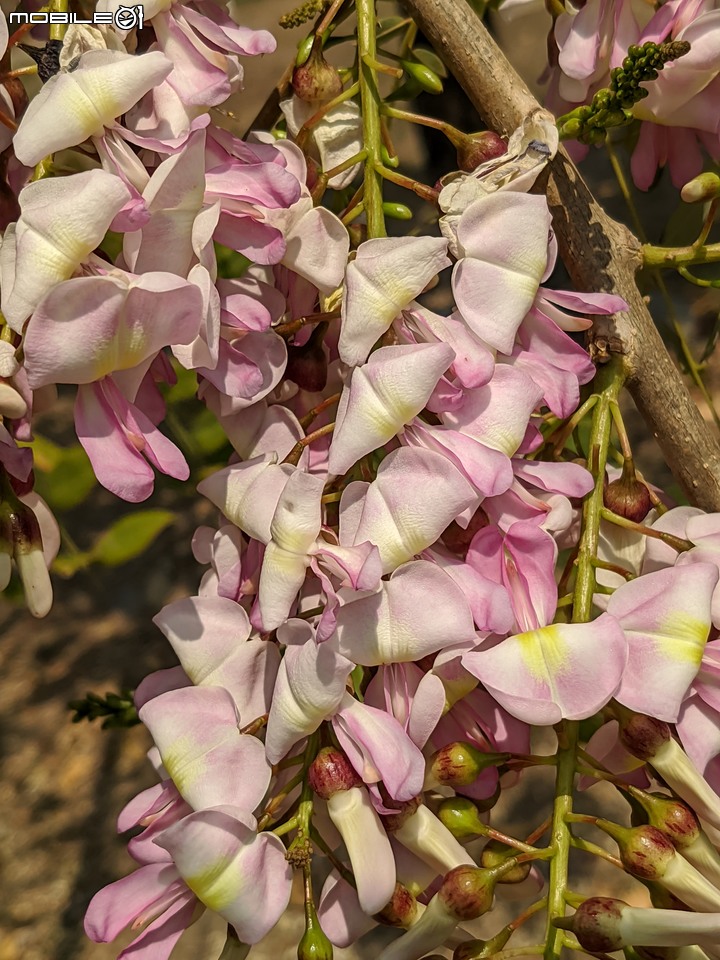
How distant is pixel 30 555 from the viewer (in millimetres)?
444

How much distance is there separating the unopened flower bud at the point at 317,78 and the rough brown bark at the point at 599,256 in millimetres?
53

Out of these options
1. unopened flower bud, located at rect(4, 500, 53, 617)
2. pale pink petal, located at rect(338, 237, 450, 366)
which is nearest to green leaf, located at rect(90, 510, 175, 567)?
unopened flower bud, located at rect(4, 500, 53, 617)

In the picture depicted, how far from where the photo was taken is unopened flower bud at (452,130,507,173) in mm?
444

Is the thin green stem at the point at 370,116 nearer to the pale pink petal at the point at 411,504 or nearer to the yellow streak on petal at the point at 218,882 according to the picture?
the pale pink petal at the point at 411,504

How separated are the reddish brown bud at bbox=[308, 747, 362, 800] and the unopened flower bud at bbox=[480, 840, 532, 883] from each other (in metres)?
0.06

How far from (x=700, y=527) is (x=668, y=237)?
1.21 feet

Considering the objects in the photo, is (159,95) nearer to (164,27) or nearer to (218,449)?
(164,27)

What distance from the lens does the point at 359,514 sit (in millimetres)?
394

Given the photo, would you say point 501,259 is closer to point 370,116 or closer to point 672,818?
point 370,116

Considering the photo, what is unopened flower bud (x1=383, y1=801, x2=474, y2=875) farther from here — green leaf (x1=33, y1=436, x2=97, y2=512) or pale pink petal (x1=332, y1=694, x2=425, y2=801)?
green leaf (x1=33, y1=436, x2=97, y2=512)

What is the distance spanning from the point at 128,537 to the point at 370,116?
73cm

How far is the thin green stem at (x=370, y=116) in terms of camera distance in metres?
0.44

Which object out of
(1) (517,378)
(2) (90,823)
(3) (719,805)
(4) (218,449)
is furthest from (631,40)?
(2) (90,823)

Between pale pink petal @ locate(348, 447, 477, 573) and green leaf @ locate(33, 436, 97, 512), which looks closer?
pale pink petal @ locate(348, 447, 477, 573)
